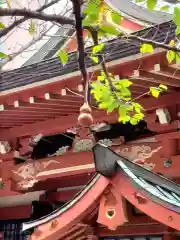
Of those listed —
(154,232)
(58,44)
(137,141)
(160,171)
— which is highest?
(58,44)

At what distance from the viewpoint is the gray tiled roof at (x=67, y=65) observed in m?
3.89

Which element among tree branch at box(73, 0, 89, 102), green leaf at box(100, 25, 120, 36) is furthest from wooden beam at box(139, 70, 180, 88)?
tree branch at box(73, 0, 89, 102)

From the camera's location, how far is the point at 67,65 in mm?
4395

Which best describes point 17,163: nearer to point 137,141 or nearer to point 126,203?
point 137,141

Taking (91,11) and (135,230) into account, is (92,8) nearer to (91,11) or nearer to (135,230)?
(91,11)

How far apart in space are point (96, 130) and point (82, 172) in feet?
1.62

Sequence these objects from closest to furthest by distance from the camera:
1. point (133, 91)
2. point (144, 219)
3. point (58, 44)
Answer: point (144, 219), point (133, 91), point (58, 44)

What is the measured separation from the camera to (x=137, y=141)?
4.88 m

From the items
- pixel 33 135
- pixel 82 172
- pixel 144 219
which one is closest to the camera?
pixel 144 219

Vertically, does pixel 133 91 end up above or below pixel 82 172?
above

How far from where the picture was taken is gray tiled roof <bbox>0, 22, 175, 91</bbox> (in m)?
3.89

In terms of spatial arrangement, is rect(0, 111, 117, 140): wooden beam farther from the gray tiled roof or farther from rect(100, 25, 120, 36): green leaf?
rect(100, 25, 120, 36): green leaf

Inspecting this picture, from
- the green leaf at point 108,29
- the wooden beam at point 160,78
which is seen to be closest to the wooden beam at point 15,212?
the wooden beam at point 160,78

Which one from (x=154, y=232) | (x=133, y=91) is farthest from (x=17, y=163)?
(x=154, y=232)
